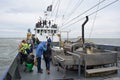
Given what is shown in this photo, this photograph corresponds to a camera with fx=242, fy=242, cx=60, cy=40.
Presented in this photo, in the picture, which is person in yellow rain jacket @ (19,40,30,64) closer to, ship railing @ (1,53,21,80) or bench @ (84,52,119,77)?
ship railing @ (1,53,21,80)

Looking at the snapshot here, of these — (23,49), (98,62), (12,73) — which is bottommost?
(12,73)

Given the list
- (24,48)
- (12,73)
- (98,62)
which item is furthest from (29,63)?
(98,62)

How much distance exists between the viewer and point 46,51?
33.7 ft

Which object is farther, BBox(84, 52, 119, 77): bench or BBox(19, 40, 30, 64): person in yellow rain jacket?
BBox(19, 40, 30, 64): person in yellow rain jacket

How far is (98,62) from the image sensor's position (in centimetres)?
948

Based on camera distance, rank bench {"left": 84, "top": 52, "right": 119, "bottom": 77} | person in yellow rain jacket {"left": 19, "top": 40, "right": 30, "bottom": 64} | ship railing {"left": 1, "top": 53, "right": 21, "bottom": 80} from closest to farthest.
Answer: ship railing {"left": 1, "top": 53, "right": 21, "bottom": 80}
bench {"left": 84, "top": 52, "right": 119, "bottom": 77}
person in yellow rain jacket {"left": 19, "top": 40, "right": 30, "bottom": 64}

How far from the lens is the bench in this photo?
362 inches

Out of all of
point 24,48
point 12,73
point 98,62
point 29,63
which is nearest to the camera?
point 12,73

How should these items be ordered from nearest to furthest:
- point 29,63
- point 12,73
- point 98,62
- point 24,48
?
1. point 12,73
2. point 98,62
3. point 29,63
4. point 24,48

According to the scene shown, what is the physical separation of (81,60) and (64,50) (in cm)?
324

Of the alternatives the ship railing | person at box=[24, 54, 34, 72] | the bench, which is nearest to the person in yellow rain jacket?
person at box=[24, 54, 34, 72]

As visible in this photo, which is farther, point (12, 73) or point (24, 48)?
point (24, 48)

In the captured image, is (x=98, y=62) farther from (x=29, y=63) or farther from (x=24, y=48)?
(x=24, y=48)

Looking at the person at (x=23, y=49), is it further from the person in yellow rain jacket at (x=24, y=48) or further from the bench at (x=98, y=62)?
the bench at (x=98, y=62)
